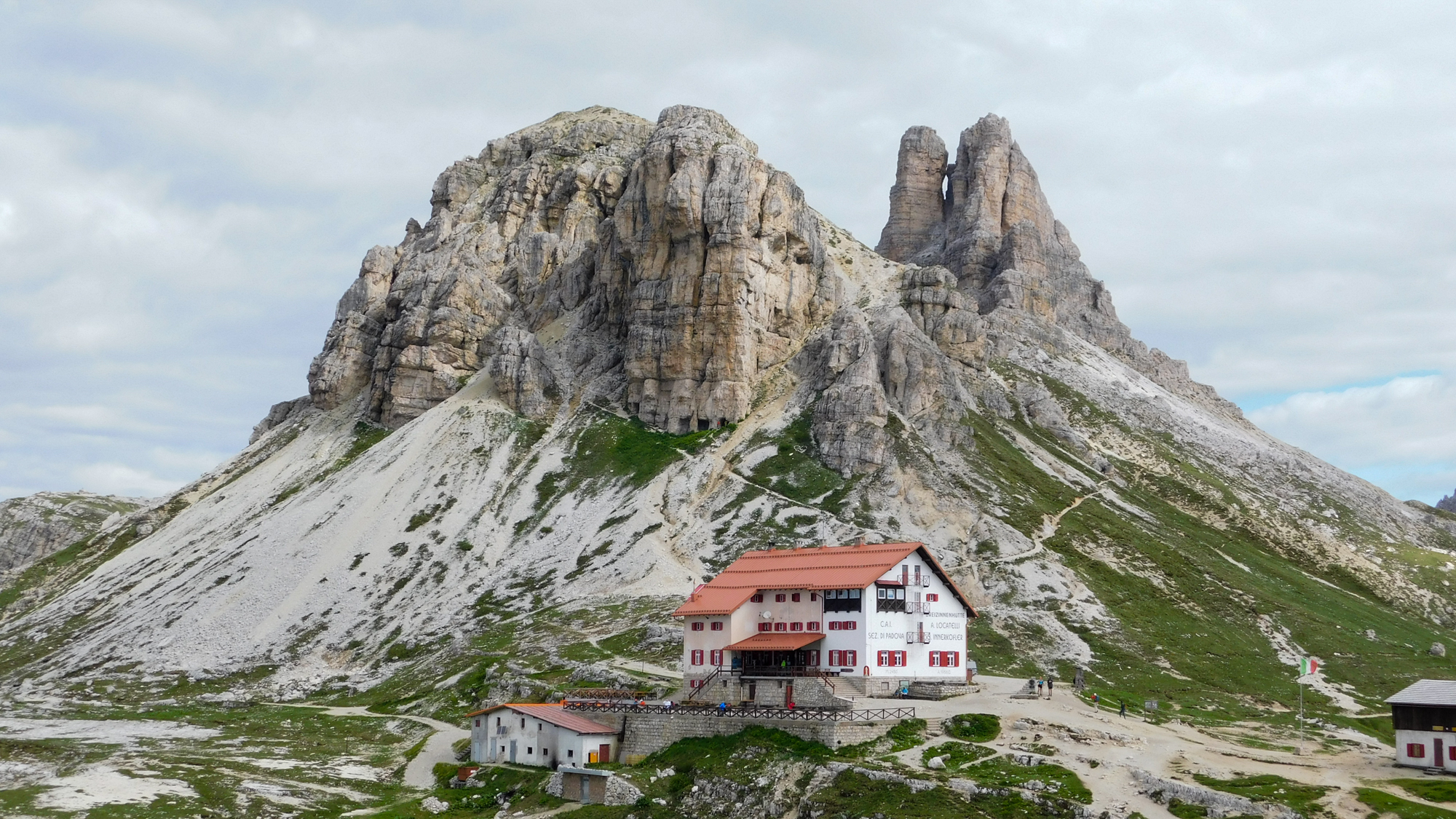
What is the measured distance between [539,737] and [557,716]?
6.82 ft

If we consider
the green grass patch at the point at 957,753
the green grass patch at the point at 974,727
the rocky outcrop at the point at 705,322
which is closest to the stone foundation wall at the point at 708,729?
the green grass patch at the point at 974,727

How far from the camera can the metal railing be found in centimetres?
7975

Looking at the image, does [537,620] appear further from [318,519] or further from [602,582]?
[318,519]

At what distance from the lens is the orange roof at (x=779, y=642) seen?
9181 cm

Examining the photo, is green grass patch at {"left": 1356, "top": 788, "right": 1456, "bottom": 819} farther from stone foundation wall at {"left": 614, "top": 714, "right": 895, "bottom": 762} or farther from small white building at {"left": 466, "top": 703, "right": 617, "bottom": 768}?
small white building at {"left": 466, "top": 703, "right": 617, "bottom": 768}

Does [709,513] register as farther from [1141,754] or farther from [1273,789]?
[1273,789]

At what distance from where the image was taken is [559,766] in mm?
87625

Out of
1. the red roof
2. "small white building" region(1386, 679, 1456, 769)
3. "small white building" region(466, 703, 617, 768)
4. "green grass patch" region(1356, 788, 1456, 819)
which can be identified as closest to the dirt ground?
"green grass patch" region(1356, 788, 1456, 819)

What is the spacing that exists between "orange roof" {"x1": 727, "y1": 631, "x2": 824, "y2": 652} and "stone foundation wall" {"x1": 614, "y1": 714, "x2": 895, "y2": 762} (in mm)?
8962

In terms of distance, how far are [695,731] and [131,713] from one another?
73.9 meters

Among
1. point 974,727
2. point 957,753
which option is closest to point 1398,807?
point 957,753

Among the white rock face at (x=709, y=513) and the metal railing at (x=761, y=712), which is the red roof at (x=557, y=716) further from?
the white rock face at (x=709, y=513)

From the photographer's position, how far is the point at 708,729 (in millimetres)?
84875

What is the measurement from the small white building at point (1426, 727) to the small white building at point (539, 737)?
53.1 meters
